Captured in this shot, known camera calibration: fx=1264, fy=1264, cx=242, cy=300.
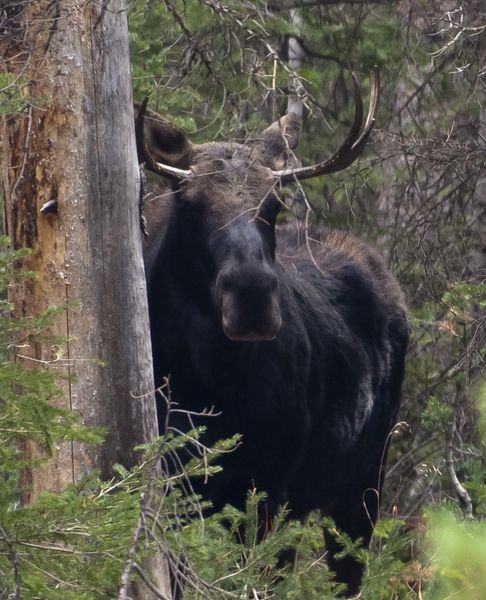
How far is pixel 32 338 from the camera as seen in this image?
4.15 metres

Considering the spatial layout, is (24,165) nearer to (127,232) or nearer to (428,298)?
(127,232)

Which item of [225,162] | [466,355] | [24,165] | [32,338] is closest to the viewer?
[32,338]

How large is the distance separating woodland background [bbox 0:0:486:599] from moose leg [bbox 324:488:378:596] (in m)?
0.18

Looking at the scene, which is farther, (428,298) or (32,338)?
(428,298)

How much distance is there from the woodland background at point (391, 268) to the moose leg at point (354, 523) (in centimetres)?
18

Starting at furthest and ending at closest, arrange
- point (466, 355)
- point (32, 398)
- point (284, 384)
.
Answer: point (466, 355) → point (284, 384) → point (32, 398)

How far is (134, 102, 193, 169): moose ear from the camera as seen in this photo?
23.4 feet

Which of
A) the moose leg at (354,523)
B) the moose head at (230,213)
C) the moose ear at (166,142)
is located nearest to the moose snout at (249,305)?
the moose head at (230,213)

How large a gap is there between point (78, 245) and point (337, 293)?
3.86 meters

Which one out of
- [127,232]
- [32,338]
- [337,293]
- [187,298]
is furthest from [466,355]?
[32,338]

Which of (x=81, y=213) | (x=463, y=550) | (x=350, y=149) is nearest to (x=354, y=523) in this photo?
(x=350, y=149)

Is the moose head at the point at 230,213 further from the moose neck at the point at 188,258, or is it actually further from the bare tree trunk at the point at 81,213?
the bare tree trunk at the point at 81,213

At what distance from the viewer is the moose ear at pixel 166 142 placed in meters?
7.12

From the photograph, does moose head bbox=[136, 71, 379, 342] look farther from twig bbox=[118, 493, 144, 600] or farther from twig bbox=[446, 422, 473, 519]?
twig bbox=[118, 493, 144, 600]
